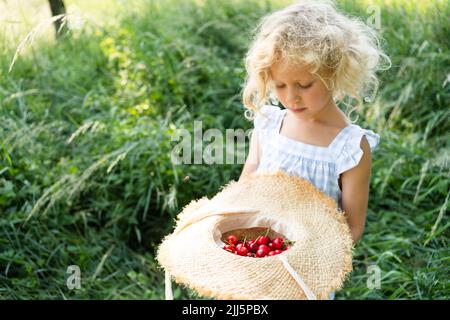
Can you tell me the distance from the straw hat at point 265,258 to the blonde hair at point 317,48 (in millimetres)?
384

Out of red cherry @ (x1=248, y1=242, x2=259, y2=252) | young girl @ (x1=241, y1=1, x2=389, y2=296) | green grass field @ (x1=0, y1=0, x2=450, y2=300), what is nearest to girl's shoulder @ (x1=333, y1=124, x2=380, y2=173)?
young girl @ (x1=241, y1=1, x2=389, y2=296)

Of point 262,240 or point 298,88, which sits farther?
point 298,88

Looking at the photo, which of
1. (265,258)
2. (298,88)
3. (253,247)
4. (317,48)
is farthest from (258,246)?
(317,48)

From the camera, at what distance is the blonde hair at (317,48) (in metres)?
2.15

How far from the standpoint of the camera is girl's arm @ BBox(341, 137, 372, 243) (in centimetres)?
226

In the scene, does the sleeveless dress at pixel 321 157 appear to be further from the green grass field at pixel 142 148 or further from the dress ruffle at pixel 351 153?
the green grass field at pixel 142 148

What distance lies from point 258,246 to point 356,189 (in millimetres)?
454

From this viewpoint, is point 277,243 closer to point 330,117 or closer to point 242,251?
point 242,251

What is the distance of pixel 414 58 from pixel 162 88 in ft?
5.77

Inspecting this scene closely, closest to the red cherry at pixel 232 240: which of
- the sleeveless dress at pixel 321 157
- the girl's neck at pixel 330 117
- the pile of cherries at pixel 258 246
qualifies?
the pile of cherries at pixel 258 246

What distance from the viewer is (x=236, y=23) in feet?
17.6

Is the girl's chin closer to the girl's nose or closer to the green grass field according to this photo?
the girl's nose

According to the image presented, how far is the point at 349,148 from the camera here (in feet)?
7.40

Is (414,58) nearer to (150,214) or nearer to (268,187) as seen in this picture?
(150,214)
